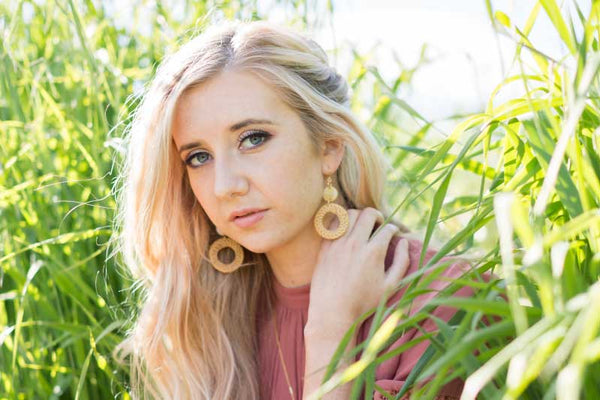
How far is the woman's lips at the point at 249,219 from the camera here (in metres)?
2.04

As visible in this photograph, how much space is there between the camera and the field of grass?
1.03 metres

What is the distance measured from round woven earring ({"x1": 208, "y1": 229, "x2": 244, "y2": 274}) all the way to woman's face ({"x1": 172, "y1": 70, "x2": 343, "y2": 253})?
213mm

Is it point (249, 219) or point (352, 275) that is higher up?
point (249, 219)

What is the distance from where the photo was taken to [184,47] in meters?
2.22

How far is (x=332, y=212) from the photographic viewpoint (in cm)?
214

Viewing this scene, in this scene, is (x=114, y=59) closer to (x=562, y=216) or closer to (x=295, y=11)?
(x=295, y=11)

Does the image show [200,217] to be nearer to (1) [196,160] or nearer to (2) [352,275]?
(1) [196,160]

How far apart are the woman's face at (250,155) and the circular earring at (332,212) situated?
19 millimetres

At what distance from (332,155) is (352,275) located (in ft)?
1.09

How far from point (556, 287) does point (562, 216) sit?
49 cm

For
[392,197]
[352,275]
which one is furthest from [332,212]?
[392,197]

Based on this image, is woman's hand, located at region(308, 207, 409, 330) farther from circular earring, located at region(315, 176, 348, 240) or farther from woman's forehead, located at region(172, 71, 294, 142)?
woman's forehead, located at region(172, 71, 294, 142)

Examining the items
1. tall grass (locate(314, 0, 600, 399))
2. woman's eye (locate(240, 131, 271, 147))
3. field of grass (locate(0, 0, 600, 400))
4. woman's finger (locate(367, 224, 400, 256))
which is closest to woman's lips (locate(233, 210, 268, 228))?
woman's eye (locate(240, 131, 271, 147))

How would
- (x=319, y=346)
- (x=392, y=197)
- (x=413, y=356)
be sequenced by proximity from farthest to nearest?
(x=392, y=197)
(x=319, y=346)
(x=413, y=356)
